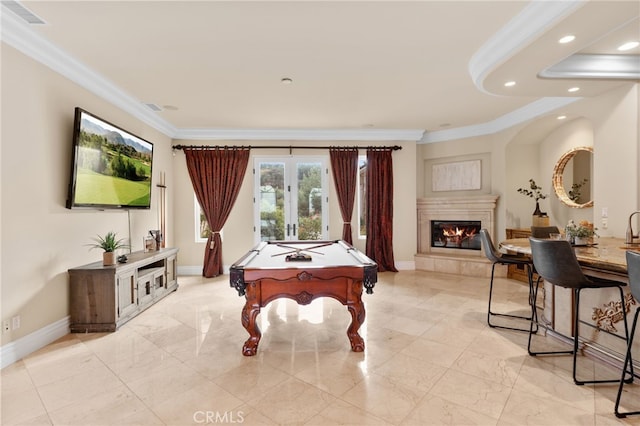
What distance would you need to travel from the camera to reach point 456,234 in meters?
6.15

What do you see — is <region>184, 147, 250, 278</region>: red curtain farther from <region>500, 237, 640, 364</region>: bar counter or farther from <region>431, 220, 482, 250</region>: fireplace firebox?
<region>500, 237, 640, 364</region>: bar counter

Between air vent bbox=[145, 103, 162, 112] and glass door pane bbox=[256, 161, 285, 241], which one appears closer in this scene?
air vent bbox=[145, 103, 162, 112]

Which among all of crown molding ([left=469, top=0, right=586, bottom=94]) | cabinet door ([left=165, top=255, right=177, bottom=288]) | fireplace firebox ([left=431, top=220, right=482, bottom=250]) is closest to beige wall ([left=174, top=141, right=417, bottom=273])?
fireplace firebox ([left=431, top=220, right=482, bottom=250])

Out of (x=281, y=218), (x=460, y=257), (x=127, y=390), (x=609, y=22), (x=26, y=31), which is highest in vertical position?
(x=26, y=31)

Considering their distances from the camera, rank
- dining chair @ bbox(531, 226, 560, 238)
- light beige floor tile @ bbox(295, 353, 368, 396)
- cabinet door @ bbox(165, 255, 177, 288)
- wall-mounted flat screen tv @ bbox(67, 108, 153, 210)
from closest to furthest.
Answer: light beige floor tile @ bbox(295, 353, 368, 396) → wall-mounted flat screen tv @ bbox(67, 108, 153, 210) → dining chair @ bbox(531, 226, 560, 238) → cabinet door @ bbox(165, 255, 177, 288)

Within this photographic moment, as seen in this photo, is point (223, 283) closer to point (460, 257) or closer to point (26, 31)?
point (26, 31)

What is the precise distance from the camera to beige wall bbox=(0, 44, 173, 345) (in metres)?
2.60

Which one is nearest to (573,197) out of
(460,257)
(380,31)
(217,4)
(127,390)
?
(460,257)

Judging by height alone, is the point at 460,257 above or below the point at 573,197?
below

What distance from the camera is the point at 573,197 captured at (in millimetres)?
4887

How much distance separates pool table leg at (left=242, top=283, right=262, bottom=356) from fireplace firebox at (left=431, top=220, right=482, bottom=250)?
4.67 meters

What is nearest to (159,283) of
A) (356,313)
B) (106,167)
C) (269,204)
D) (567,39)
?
(106,167)

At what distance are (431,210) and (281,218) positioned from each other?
3.07 m

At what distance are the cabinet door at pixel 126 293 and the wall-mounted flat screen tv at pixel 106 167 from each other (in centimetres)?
88
